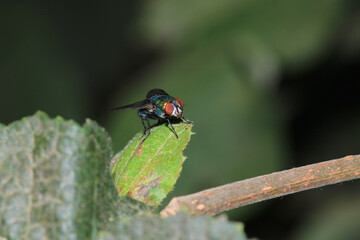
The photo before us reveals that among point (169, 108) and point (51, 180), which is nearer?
point (51, 180)

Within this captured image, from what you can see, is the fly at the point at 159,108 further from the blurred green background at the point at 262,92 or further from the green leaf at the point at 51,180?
the green leaf at the point at 51,180

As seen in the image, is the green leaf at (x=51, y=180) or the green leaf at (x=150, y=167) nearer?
the green leaf at (x=51, y=180)

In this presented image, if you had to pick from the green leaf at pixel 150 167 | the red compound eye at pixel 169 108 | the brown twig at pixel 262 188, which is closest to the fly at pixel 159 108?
the red compound eye at pixel 169 108

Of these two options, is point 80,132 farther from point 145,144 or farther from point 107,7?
point 107,7

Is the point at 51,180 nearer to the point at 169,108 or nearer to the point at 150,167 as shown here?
the point at 150,167

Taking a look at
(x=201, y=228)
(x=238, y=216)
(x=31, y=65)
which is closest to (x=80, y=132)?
(x=201, y=228)

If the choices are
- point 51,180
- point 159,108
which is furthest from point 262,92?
point 51,180

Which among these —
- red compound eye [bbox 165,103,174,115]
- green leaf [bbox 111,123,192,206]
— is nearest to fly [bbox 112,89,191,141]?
red compound eye [bbox 165,103,174,115]

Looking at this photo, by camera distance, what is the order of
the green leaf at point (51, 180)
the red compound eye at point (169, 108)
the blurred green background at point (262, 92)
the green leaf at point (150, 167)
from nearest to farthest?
the green leaf at point (51, 180) < the green leaf at point (150, 167) < the red compound eye at point (169, 108) < the blurred green background at point (262, 92)
